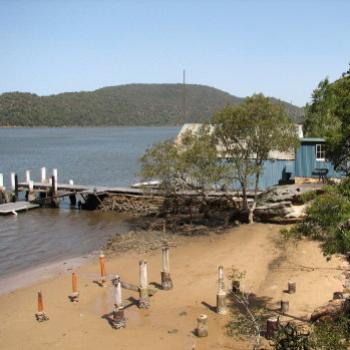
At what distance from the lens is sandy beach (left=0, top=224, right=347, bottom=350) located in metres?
14.8

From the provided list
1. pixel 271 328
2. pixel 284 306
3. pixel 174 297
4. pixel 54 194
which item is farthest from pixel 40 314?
Answer: pixel 54 194

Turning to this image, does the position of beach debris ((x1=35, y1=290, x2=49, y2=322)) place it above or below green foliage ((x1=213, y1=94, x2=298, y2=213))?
below

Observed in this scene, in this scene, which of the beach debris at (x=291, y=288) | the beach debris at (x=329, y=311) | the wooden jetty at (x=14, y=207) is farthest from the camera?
the wooden jetty at (x=14, y=207)

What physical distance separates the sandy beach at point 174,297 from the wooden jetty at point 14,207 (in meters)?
15.3

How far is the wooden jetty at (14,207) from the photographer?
37594 mm

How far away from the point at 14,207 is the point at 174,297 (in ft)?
77.9

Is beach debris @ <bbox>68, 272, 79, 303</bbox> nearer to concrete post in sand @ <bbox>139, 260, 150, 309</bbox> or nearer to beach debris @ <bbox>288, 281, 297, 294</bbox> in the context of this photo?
concrete post in sand @ <bbox>139, 260, 150, 309</bbox>

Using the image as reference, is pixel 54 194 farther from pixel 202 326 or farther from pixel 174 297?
pixel 202 326

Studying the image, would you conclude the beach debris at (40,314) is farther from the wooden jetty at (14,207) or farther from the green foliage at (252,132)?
the wooden jetty at (14,207)

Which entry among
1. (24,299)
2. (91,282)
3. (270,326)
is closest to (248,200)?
(91,282)

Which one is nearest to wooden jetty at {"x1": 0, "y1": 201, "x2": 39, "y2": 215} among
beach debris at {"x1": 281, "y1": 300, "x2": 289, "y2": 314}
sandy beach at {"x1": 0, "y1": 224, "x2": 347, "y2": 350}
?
sandy beach at {"x1": 0, "y1": 224, "x2": 347, "y2": 350}

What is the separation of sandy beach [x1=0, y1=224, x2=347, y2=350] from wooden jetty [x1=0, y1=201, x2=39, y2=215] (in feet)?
50.4

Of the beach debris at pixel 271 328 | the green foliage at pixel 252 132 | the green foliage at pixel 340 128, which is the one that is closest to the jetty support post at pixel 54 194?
the green foliage at pixel 252 132

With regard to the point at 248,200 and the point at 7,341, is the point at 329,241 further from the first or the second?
the point at 248,200
